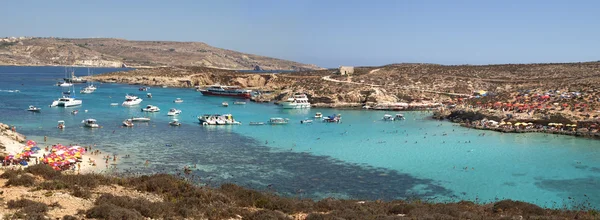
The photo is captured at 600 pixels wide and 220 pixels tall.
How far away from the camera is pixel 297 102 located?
246 feet

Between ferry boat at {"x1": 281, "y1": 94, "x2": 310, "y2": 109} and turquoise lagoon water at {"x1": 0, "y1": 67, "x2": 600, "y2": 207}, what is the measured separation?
15.2 m

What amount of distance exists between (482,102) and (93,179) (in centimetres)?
5934

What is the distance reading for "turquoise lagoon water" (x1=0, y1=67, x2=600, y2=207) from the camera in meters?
26.1

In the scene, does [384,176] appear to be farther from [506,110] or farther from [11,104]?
[11,104]

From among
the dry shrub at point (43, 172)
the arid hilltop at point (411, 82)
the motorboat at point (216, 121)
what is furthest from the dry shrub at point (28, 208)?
the arid hilltop at point (411, 82)

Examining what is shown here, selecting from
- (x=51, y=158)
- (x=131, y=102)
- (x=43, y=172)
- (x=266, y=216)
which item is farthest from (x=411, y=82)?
(x=266, y=216)

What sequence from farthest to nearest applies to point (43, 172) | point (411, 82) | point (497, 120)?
point (411, 82), point (497, 120), point (43, 172)

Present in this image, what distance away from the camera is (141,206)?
1395 cm

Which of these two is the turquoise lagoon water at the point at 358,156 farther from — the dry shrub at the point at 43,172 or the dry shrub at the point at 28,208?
the dry shrub at the point at 28,208

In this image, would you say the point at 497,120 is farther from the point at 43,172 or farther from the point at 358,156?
the point at 43,172

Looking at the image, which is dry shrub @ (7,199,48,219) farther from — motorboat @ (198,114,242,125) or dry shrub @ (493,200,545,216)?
motorboat @ (198,114,242,125)

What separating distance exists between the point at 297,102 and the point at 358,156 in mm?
40124

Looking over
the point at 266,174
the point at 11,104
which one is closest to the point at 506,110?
the point at 266,174

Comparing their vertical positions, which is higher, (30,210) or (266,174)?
(30,210)
